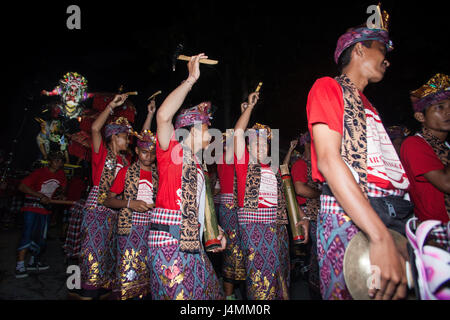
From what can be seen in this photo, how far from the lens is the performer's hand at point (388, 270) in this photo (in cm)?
111

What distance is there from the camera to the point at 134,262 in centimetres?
352

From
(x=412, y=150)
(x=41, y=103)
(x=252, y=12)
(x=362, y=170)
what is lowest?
(x=362, y=170)

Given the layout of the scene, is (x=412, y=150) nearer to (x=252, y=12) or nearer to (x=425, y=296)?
(x=425, y=296)

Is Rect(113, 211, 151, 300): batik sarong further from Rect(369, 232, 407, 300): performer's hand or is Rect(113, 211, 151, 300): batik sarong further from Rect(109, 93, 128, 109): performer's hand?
Rect(369, 232, 407, 300): performer's hand

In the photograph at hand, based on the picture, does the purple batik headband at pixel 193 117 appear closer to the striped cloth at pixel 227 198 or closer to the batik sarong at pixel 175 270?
the batik sarong at pixel 175 270

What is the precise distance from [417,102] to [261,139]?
1.96 metres

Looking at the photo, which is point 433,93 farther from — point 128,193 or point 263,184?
point 128,193

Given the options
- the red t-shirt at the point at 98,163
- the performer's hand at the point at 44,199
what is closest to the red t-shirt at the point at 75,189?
the performer's hand at the point at 44,199

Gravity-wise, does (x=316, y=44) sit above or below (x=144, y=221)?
above

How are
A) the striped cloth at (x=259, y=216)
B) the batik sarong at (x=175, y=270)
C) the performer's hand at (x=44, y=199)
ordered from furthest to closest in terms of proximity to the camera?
the performer's hand at (x=44, y=199), the striped cloth at (x=259, y=216), the batik sarong at (x=175, y=270)

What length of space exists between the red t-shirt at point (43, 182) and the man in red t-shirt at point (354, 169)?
20.5ft

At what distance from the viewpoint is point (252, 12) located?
289 inches

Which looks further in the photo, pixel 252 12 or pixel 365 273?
pixel 252 12

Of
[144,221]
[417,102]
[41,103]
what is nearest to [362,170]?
[417,102]
